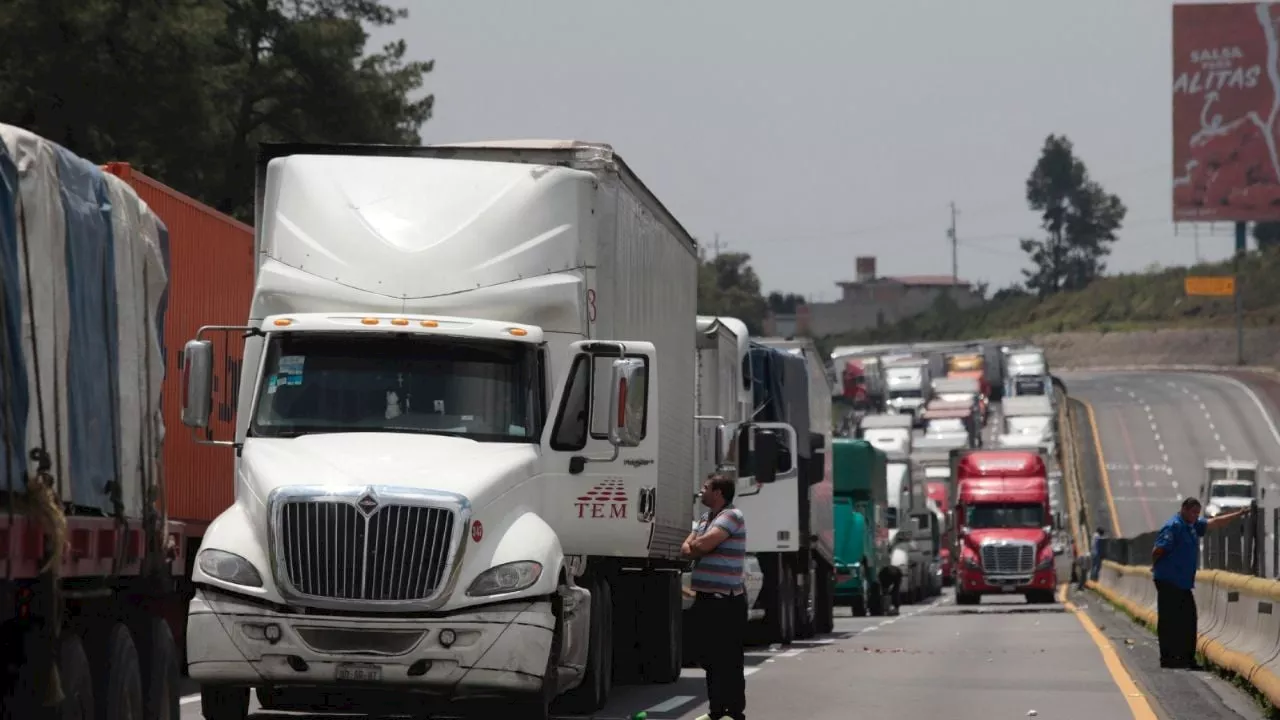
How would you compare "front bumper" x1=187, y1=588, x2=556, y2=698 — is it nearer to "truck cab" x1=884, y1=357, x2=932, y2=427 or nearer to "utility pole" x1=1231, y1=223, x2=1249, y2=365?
"truck cab" x1=884, y1=357, x2=932, y2=427

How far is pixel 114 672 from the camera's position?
11.0 m

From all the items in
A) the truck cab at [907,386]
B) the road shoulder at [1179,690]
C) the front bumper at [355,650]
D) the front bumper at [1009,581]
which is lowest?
the front bumper at [1009,581]

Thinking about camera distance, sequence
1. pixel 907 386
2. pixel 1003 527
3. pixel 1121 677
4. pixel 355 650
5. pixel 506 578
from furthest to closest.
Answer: pixel 907 386, pixel 1003 527, pixel 1121 677, pixel 506 578, pixel 355 650

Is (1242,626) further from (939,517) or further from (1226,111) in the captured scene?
(1226,111)

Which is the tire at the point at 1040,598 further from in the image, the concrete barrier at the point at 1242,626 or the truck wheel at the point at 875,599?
the concrete barrier at the point at 1242,626

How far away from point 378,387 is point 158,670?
355cm

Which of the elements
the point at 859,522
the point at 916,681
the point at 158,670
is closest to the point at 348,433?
the point at 158,670

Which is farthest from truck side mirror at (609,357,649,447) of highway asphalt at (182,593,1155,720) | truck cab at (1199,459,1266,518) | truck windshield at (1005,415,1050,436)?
truck windshield at (1005,415,1050,436)

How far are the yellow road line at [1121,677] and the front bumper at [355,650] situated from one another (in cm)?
578

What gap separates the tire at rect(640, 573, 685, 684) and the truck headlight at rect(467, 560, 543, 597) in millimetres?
6082

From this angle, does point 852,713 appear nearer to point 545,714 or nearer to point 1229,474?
point 545,714

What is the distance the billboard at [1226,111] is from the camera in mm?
141000

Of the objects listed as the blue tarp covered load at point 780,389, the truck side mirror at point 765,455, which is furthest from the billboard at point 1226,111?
the truck side mirror at point 765,455

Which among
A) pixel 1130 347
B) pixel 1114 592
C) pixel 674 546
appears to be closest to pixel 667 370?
pixel 674 546
